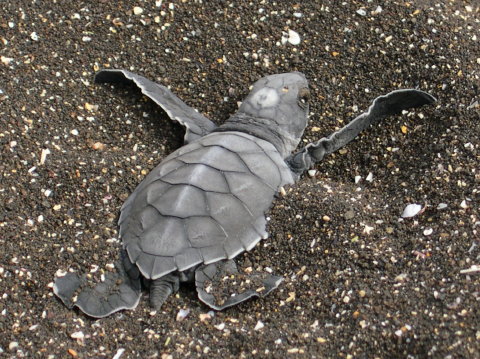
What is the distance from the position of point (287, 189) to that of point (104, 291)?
3.18 feet

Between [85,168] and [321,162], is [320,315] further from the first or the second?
[85,168]

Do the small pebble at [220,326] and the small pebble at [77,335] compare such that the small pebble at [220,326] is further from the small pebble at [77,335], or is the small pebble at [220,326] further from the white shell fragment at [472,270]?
the white shell fragment at [472,270]

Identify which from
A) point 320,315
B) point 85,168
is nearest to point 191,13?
point 85,168

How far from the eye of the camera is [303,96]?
10.9 feet

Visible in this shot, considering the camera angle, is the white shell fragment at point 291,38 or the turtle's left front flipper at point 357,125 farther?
the white shell fragment at point 291,38

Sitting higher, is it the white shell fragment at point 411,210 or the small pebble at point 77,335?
the white shell fragment at point 411,210

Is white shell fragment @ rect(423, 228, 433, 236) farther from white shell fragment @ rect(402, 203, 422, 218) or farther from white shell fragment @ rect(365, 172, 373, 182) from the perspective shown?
white shell fragment @ rect(365, 172, 373, 182)

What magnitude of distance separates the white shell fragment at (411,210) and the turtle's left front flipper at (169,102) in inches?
44.3

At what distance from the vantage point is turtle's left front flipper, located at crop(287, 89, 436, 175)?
10.3 ft

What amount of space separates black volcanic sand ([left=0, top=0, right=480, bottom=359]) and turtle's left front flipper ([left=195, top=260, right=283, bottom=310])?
0.21ft

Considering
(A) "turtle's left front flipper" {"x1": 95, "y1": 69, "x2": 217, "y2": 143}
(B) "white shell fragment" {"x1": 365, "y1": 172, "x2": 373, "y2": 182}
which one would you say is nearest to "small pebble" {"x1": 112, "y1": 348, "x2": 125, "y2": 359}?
(A) "turtle's left front flipper" {"x1": 95, "y1": 69, "x2": 217, "y2": 143}

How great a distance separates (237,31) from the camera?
11.9 ft

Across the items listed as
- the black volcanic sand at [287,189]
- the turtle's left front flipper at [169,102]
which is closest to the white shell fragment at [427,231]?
the black volcanic sand at [287,189]

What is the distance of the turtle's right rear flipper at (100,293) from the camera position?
262 centimetres
